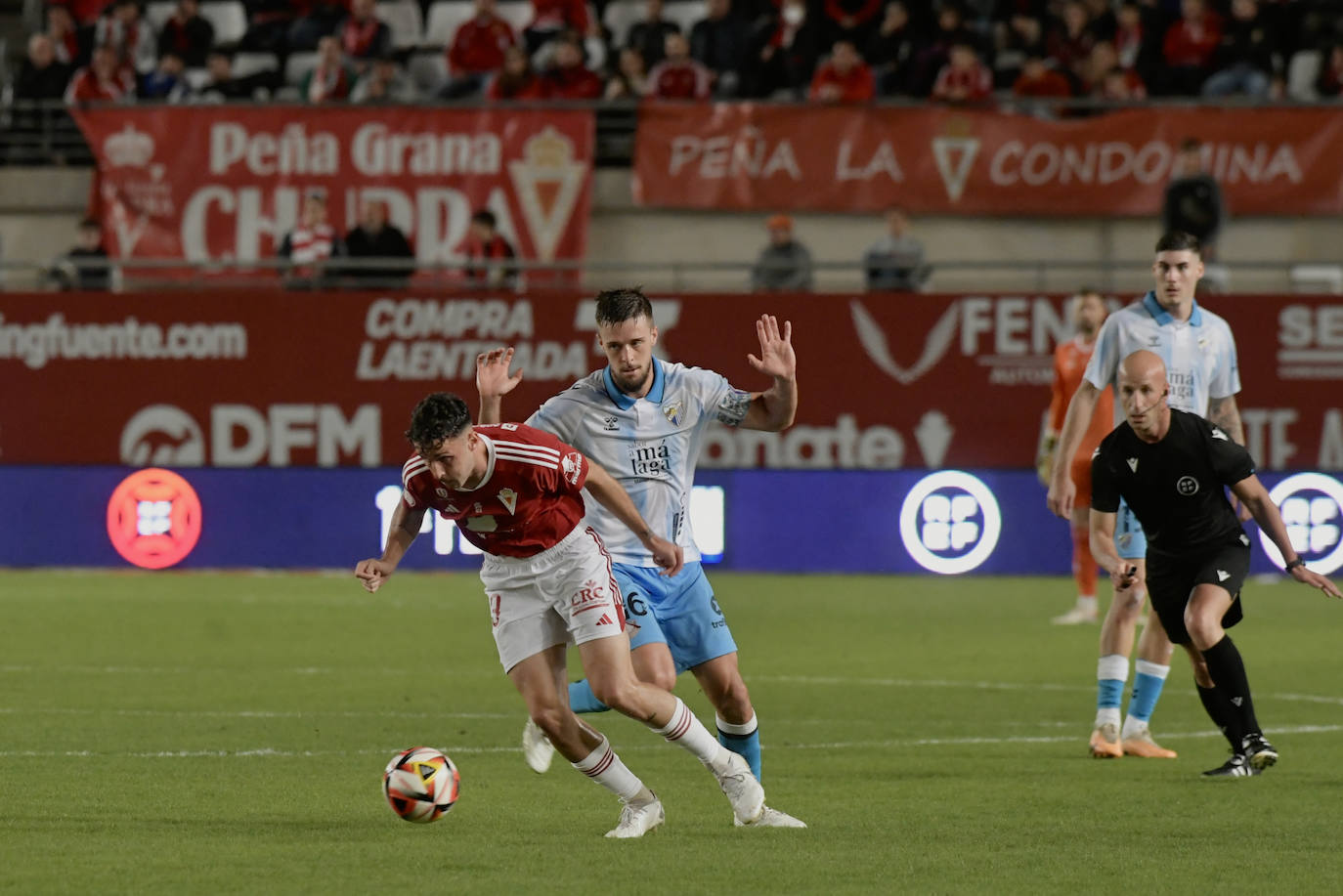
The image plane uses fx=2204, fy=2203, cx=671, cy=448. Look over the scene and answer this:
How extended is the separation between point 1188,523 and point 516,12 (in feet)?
58.4

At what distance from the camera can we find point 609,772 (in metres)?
7.63

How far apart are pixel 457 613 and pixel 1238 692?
8984 millimetres

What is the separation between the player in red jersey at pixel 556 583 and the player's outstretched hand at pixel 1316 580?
252 centimetres

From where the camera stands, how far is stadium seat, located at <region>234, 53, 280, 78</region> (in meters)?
A: 25.1

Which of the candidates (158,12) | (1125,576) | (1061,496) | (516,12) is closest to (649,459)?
(1125,576)

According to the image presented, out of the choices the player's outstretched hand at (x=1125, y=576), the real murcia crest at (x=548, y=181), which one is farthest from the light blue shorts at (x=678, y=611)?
the real murcia crest at (x=548, y=181)

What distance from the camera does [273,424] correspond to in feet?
70.9

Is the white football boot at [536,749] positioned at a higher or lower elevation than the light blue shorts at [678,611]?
lower

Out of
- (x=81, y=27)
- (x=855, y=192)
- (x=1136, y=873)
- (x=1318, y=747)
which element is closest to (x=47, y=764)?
(x=1136, y=873)

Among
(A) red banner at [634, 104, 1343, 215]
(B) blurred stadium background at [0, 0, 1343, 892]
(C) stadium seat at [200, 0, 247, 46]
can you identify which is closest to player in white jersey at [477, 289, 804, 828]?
(B) blurred stadium background at [0, 0, 1343, 892]

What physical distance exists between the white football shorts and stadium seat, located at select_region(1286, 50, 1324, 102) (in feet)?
55.9

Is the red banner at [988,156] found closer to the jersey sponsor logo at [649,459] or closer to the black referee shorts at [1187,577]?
the black referee shorts at [1187,577]

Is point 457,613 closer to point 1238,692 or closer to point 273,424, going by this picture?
point 273,424

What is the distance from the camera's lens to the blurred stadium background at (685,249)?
67.3 ft
